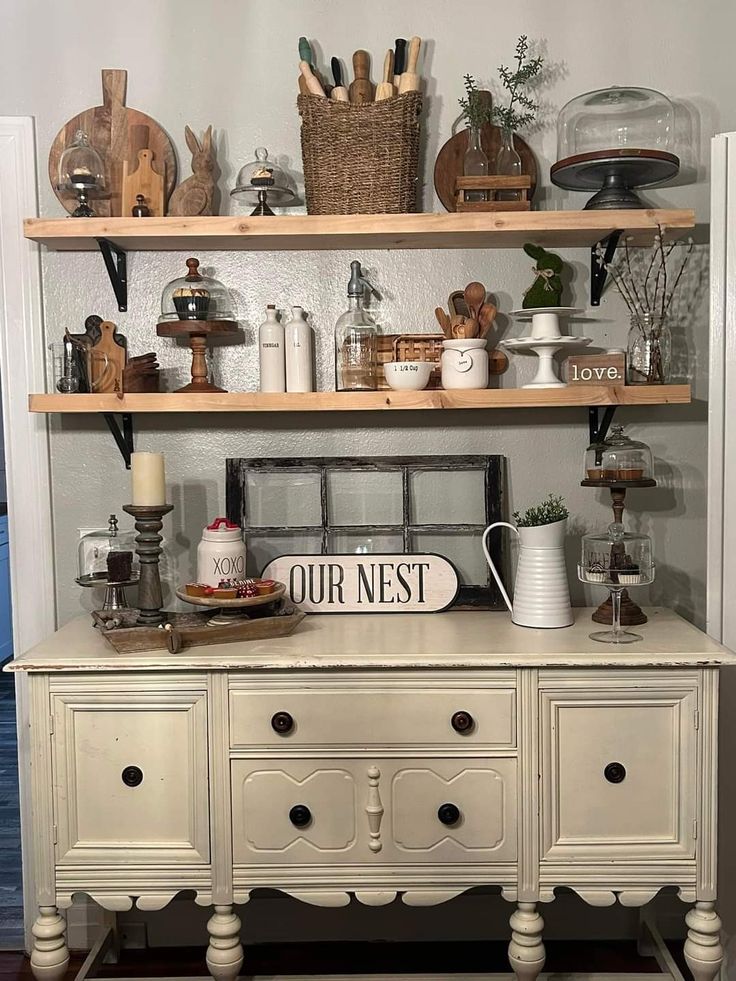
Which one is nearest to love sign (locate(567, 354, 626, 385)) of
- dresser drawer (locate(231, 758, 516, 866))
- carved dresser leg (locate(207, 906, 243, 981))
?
dresser drawer (locate(231, 758, 516, 866))

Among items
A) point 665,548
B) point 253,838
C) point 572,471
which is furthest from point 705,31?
point 253,838

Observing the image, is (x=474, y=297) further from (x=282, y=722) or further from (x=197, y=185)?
(x=282, y=722)

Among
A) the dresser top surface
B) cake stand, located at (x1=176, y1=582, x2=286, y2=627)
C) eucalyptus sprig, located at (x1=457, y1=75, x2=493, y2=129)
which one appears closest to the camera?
the dresser top surface

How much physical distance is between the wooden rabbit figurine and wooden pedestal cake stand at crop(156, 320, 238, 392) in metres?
0.29

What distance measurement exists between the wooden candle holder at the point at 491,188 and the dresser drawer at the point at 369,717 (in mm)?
1107

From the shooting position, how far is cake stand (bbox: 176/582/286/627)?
211 centimetres

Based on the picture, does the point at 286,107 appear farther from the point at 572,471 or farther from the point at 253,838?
the point at 253,838

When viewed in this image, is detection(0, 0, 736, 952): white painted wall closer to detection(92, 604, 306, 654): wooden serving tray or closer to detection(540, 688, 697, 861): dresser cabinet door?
detection(92, 604, 306, 654): wooden serving tray

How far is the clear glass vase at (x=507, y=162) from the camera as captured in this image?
2299 mm

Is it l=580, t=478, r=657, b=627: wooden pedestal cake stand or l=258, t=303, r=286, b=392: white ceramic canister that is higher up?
l=258, t=303, r=286, b=392: white ceramic canister

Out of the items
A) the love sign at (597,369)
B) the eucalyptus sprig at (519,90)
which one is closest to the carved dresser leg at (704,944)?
the love sign at (597,369)

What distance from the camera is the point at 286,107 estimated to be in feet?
7.91

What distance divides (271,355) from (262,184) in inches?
15.8

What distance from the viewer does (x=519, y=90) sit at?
2.41 metres
